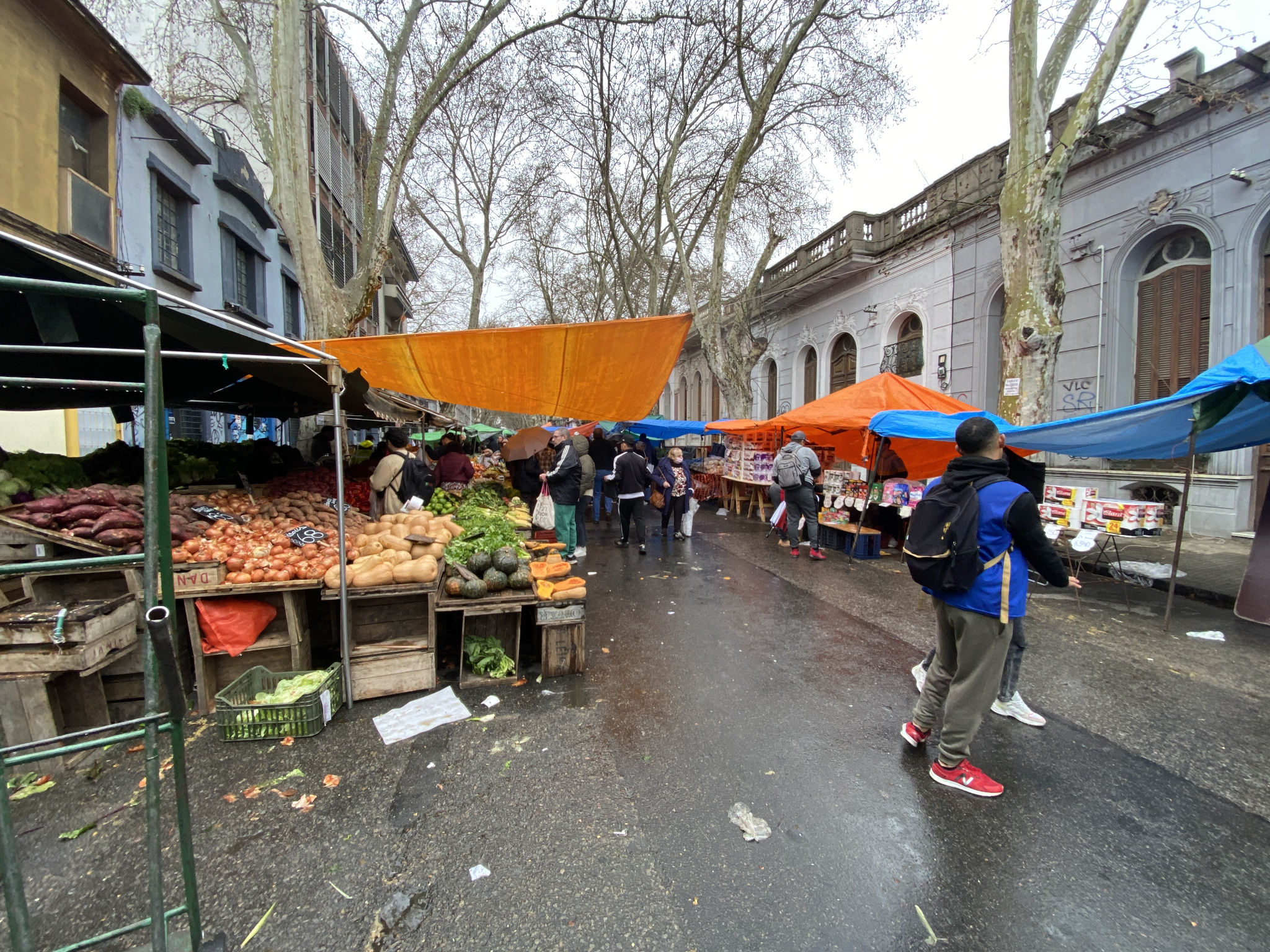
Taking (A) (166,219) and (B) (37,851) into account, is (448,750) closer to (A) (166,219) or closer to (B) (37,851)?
(B) (37,851)

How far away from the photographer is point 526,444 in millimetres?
10664

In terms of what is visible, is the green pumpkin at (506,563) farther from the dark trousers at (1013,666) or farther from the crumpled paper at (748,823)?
the dark trousers at (1013,666)

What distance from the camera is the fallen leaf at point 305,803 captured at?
2837 millimetres

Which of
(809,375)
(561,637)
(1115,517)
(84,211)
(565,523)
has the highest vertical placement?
(84,211)

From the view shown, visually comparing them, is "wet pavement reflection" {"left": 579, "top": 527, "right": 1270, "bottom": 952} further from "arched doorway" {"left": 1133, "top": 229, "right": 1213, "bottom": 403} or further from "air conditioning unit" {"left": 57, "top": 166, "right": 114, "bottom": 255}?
"air conditioning unit" {"left": 57, "top": 166, "right": 114, "bottom": 255}

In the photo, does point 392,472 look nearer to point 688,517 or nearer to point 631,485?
point 631,485

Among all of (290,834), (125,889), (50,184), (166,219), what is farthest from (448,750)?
(166,219)

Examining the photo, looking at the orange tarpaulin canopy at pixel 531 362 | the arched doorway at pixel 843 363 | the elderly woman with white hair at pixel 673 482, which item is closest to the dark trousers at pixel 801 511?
the elderly woman with white hair at pixel 673 482

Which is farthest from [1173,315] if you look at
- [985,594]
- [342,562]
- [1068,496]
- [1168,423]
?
[342,562]

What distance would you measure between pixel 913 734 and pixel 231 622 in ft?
14.9

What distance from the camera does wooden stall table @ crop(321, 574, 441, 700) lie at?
156 inches

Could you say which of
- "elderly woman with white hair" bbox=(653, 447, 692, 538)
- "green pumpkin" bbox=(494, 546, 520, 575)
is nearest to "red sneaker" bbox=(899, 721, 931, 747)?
"green pumpkin" bbox=(494, 546, 520, 575)

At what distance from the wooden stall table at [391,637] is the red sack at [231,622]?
441 mm

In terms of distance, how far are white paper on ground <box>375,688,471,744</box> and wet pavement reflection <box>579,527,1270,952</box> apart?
813 mm
